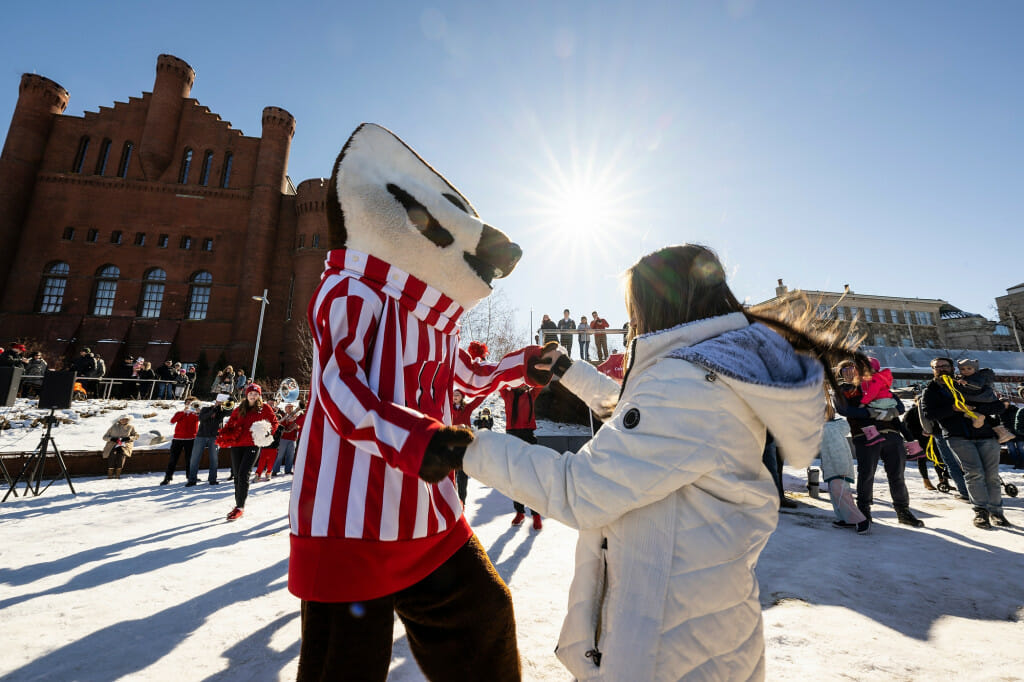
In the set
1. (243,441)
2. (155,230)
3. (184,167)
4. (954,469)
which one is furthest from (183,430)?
(184,167)

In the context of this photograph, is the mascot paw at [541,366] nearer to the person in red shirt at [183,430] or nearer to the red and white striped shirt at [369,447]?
the red and white striped shirt at [369,447]

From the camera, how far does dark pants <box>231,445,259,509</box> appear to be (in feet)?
18.8

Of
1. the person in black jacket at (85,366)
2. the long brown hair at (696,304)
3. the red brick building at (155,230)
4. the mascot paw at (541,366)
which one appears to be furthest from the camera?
the red brick building at (155,230)

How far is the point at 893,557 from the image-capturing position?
12.7ft

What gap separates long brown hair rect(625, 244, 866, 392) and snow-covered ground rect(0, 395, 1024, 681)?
168 centimetres

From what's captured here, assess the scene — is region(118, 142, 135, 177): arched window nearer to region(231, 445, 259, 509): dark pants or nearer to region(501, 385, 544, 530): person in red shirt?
region(231, 445, 259, 509): dark pants

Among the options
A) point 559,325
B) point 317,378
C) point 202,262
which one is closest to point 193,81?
point 202,262

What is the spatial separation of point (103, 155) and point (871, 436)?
39.6 metres

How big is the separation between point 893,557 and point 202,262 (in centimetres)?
Result: 3304

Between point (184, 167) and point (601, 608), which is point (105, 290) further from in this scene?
point (601, 608)

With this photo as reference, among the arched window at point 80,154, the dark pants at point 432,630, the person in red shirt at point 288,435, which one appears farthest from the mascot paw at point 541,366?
the arched window at point 80,154

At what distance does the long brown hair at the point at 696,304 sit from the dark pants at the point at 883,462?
446 cm

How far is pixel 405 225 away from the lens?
5.13ft

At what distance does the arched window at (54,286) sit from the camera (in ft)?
82.2
